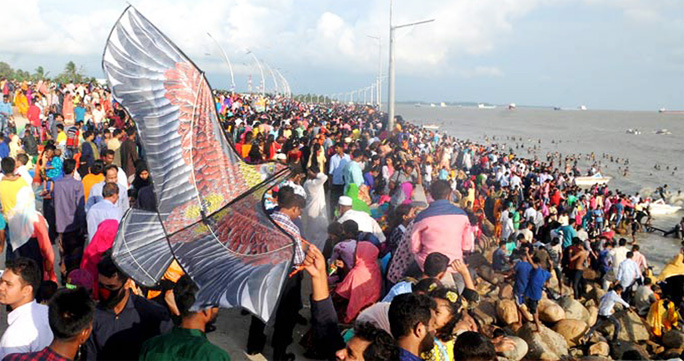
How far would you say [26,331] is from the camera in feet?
10.4

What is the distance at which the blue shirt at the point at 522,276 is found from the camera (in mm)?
8766

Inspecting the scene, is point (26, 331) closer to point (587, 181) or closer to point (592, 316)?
point (592, 316)

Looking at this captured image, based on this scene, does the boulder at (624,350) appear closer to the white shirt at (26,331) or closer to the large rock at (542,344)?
the large rock at (542,344)

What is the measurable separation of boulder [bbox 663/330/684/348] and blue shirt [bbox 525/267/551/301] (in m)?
3.10

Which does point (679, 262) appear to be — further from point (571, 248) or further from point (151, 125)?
point (151, 125)

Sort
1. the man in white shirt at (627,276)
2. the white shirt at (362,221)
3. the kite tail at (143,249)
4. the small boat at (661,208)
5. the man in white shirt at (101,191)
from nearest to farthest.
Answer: the kite tail at (143,249) < the man in white shirt at (101,191) < the white shirt at (362,221) < the man in white shirt at (627,276) < the small boat at (661,208)

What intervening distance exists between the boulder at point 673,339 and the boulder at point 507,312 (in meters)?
3.43

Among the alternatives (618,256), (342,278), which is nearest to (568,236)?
(618,256)

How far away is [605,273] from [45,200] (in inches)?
476

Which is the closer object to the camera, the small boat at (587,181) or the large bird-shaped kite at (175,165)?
the large bird-shaped kite at (175,165)

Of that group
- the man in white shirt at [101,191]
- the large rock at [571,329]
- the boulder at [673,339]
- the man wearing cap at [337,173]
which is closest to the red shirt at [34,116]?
the man wearing cap at [337,173]

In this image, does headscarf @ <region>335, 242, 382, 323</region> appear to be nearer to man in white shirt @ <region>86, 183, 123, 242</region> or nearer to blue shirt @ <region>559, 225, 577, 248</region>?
man in white shirt @ <region>86, 183, 123, 242</region>

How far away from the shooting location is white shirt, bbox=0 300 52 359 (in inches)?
123

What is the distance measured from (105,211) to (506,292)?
6960 millimetres
